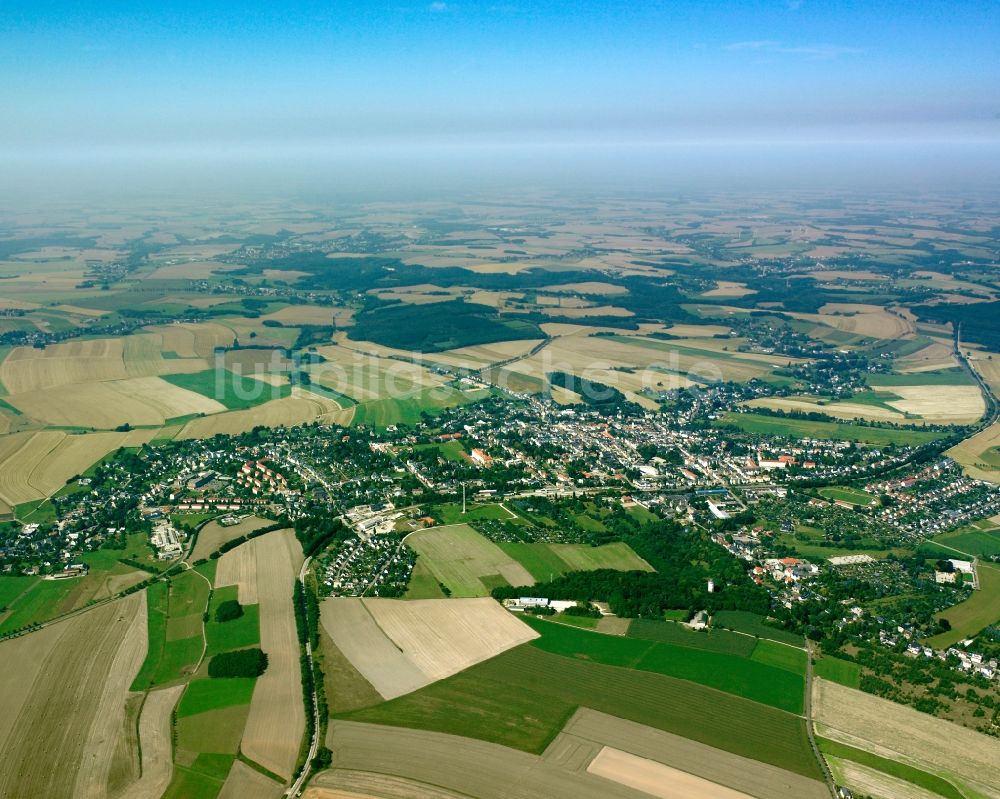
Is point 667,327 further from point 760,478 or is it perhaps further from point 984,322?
point 760,478

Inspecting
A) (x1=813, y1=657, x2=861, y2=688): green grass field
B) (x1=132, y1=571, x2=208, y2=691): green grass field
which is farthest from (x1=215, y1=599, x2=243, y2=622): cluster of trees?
(x1=813, y1=657, x2=861, y2=688): green grass field

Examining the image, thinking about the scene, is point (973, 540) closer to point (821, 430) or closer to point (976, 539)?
point (976, 539)

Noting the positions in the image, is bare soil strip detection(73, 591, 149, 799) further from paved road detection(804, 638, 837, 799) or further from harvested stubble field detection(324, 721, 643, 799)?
paved road detection(804, 638, 837, 799)

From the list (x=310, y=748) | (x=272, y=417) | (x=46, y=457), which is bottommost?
(x=310, y=748)

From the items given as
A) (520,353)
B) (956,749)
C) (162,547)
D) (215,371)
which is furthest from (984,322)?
(162,547)

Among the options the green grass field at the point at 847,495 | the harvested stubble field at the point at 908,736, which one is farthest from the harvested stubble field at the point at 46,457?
→ the green grass field at the point at 847,495

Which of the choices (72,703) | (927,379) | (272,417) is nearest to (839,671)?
(72,703)

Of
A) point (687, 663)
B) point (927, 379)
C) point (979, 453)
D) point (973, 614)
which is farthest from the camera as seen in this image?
point (927, 379)

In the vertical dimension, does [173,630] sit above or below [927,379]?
below

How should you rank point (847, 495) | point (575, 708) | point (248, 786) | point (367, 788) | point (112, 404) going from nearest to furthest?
point (367, 788), point (248, 786), point (575, 708), point (847, 495), point (112, 404)
